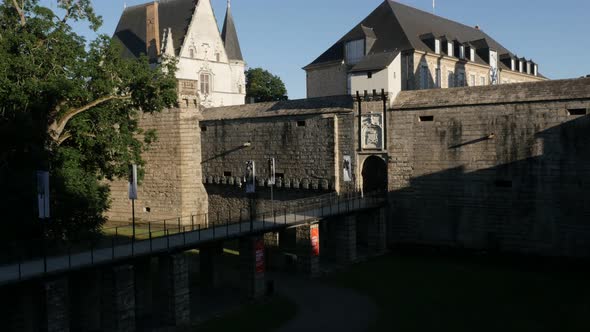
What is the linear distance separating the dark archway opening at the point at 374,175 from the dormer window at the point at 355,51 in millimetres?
12240

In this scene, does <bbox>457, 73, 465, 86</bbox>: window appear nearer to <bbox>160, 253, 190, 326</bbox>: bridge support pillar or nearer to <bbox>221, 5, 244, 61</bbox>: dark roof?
<bbox>221, 5, 244, 61</bbox>: dark roof

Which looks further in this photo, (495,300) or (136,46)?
(136,46)

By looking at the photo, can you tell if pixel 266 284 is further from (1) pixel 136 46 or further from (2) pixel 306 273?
(1) pixel 136 46

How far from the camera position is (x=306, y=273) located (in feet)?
84.0

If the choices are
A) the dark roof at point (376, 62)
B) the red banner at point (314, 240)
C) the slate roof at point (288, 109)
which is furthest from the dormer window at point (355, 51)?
the red banner at point (314, 240)

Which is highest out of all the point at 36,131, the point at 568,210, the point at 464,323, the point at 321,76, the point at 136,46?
the point at 136,46

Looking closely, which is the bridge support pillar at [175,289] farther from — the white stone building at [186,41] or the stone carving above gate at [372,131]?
the white stone building at [186,41]

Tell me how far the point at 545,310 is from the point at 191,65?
38.0m

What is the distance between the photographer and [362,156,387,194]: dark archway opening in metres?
32.8

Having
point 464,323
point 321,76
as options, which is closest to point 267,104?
point 321,76

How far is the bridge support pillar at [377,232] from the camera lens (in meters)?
30.2

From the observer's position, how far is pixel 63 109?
24.3m

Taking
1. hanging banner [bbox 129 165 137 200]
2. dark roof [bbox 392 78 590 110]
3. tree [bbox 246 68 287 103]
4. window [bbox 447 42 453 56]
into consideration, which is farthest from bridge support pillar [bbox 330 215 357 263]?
tree [bbox 246 68 287 103]

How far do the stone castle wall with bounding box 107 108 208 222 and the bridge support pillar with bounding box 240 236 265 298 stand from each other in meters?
16.4
